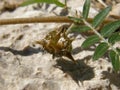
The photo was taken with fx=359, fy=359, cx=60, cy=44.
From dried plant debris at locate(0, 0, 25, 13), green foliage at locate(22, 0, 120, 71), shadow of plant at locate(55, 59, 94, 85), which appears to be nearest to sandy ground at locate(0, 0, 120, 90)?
shadow of plant at locate(55, 59, 94, 85)

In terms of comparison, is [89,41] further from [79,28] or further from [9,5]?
[9,5]

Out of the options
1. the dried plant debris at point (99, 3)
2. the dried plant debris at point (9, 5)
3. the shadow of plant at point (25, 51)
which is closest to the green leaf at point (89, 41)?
the shadow of plant at point (25, 51)

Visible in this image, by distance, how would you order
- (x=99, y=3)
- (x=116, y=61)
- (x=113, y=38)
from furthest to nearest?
(x=99, y=3), (x=113, y=38), (x=116, y=61)

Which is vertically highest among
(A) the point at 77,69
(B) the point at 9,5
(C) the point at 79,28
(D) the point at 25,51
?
(C) the point at 79,28

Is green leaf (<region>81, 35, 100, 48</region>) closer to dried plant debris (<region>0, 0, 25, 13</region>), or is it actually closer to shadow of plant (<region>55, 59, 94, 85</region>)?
shadow of plant (<region>55, 59, 94, 85</region>)

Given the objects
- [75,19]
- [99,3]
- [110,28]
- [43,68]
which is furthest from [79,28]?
[99,3]

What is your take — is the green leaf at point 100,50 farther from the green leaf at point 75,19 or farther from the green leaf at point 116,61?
the green leaf at point 75,19

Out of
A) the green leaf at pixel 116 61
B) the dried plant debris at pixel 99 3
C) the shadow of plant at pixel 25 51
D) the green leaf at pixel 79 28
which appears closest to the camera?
the green leaf at pixel 116 61
